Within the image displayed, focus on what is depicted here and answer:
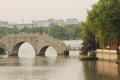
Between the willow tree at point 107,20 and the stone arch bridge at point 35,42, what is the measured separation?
77.9ft

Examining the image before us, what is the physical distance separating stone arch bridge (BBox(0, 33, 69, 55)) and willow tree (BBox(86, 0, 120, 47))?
23743 millimetres

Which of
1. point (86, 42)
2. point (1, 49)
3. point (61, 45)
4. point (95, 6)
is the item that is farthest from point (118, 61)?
point (1, 49)

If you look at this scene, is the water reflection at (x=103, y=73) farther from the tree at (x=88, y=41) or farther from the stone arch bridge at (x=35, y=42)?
the stone arch bridge at (x=35, y=42)

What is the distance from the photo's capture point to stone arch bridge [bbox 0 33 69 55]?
86.2 meters

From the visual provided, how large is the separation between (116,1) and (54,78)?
1839 cm

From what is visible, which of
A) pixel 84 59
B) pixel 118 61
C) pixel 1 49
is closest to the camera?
pixel 118 61

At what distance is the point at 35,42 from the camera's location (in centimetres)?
8925

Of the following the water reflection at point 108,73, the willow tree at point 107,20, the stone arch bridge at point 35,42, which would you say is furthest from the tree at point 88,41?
the water reflection at point 108,73

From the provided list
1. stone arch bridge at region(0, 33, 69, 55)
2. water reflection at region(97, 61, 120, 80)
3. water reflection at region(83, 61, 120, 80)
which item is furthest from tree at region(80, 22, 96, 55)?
water reflection at region(97, 61, 120, 80)

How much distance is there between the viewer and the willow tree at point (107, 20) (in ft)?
194

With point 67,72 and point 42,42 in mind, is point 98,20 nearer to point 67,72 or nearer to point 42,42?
point 67,72

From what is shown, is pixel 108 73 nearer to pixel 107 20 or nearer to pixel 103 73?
pixel 103 73

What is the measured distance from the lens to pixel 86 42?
70.9m

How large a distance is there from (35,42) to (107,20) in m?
31.5
